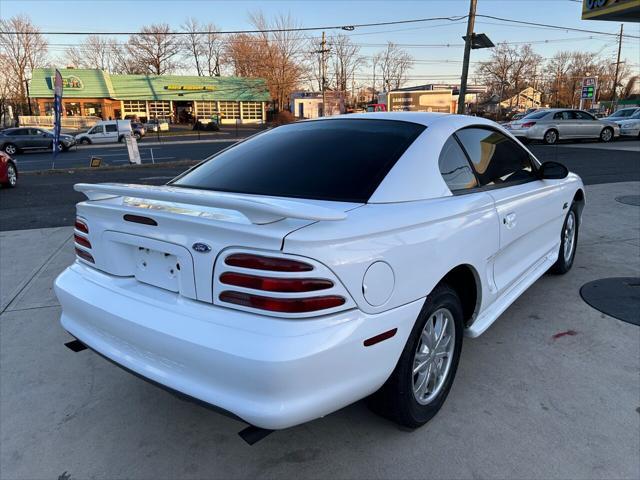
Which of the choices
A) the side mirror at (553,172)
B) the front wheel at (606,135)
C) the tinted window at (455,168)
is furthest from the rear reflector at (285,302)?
the front wheel at (606,135)

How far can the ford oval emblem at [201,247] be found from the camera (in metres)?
1.89

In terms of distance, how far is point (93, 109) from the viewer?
2078 inches

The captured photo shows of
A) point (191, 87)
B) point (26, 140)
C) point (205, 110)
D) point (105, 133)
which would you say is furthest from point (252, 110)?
point (26, 140)

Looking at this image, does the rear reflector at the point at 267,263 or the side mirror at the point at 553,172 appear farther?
the side mirror at the point at 553,172

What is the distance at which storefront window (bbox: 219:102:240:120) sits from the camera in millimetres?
60406

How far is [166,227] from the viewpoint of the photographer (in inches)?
79.7

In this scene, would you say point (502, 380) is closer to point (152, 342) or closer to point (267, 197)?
point (267, 197)

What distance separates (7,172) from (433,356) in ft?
38.5

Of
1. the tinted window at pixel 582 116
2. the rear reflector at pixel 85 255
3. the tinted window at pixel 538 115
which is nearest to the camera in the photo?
the rear reflector at pixel 85 255

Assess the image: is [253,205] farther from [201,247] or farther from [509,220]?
[509,220]

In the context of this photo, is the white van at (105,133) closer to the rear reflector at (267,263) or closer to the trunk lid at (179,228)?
the trunk lid at (179,228)

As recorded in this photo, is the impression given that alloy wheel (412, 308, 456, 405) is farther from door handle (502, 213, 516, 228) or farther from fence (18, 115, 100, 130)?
fence (18, 115, 100, 130)

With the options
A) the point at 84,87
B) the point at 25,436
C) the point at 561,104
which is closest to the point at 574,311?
the point at 25,436

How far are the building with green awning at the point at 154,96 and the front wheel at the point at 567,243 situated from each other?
2184 inches
